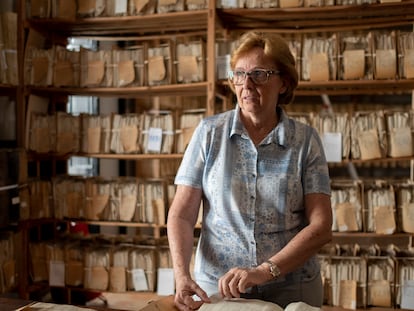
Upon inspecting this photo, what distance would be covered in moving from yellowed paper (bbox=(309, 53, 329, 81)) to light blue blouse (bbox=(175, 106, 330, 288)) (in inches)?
52.9

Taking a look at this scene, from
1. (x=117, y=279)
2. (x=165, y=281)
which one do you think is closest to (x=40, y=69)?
(x=117, y=279)

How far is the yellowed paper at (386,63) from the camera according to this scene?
9.18 ft

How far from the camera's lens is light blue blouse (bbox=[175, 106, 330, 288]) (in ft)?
4.92

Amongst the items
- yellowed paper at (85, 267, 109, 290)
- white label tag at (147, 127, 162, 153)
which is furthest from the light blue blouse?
yellowed paper at (85, 267, 109, 290)

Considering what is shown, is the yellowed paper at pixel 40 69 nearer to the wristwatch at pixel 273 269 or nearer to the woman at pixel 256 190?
the woman at pixel 256 190

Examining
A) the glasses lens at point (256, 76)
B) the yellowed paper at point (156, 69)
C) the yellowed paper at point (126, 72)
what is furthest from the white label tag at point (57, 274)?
the glasses lens at point (256, 76)

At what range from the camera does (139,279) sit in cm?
311

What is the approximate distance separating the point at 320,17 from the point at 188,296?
2264 mm

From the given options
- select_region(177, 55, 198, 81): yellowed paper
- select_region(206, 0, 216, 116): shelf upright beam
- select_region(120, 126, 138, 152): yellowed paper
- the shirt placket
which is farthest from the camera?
select_region(120, 126, 138, 152): yellowed paper

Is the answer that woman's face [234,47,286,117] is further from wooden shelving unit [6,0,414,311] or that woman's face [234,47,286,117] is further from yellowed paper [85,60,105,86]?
yellowed paper [85,60,105,86]

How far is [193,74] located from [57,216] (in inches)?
50.9

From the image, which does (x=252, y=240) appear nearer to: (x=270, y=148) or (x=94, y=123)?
(x=270, y=148)

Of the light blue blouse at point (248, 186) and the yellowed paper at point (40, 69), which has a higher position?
the yellowed paper at point (40, 69)

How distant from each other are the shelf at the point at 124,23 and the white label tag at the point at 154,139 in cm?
68
